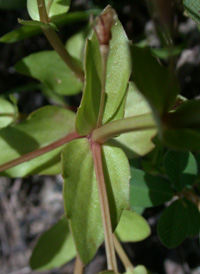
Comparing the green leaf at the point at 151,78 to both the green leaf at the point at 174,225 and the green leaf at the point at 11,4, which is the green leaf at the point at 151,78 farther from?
the green leaf at the point at 11,4

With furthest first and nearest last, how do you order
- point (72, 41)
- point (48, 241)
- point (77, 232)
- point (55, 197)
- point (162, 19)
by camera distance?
1. point (55, 197)
2. point (72, 41)
3. point (48, 241)
4. point (77, 232)
5. point (162, 19)

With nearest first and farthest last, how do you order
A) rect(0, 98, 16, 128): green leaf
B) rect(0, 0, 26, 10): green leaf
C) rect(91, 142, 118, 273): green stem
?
rect(91, 142, 118, 273): green stem
rect(0, 98, 16, 128): green leaf
rect(0, 0, 26, 10): green leaf

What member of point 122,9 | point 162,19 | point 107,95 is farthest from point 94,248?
point 122,9

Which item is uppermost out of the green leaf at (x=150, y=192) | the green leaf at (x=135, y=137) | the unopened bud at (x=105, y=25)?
the unopened bud at (x=105, y=25)

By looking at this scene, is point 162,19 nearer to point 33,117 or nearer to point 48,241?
point 33,117

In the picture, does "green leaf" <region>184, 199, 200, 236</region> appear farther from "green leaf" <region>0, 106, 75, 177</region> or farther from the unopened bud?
the unopened bud

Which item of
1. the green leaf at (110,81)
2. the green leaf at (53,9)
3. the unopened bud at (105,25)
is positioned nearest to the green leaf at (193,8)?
the green leaf at (110,81)

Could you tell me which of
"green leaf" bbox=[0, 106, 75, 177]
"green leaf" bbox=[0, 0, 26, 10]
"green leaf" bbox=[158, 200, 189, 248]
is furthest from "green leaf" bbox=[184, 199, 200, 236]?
"green leaf" bbox=[0, 0, 26, 10]
